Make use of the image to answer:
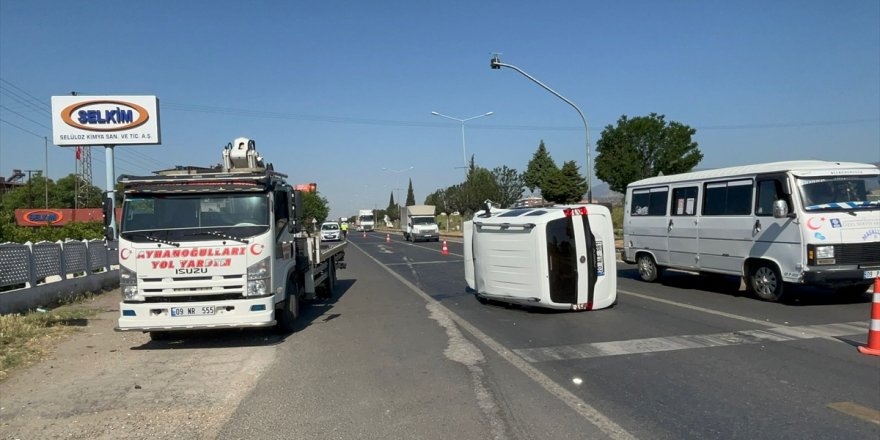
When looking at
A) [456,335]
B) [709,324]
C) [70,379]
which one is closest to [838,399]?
[709,324]

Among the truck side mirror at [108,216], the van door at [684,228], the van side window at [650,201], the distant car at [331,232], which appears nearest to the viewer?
the truck side mirror at [108,216]

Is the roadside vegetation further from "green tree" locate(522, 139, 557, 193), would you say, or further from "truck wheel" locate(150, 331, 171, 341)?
"green tree" locate(522, 139, 557, 193)

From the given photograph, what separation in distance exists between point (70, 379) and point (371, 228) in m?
81.8

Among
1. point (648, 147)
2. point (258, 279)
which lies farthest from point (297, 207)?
point (648, 147)

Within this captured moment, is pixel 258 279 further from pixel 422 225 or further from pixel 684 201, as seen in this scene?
pixel 422 225

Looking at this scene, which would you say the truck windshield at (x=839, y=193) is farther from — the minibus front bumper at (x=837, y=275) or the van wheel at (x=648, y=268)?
the van wheel at (x=648, y=268)

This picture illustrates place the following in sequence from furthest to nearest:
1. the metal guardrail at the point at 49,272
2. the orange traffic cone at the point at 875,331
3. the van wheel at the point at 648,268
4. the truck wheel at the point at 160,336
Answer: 1. the van wheel at the point at 648,268
2. the metal guardrail at the point at 49,272
3. the truck wheel at the point at 160,336
4. the orange traffic cone at the point at 875,331

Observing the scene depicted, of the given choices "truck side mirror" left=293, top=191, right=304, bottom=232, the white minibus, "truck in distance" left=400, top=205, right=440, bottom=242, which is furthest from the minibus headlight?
"truck in distance" left=400, top=205, right=440, bottom=242

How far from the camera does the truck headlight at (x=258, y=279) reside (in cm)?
827

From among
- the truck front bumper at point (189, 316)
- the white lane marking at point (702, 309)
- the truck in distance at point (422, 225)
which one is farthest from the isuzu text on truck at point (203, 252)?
the truck in distance at point (422, 225)

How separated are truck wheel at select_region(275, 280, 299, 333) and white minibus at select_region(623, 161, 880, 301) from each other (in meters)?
8.35

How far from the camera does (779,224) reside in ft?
35.4

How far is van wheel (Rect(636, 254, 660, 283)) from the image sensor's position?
14.6 meters

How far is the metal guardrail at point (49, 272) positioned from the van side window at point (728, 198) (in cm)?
1137
